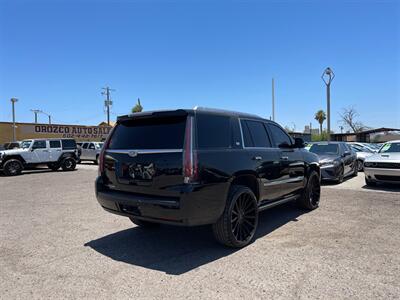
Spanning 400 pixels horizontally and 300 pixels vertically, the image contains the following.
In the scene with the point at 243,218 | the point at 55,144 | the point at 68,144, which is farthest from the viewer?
the point at 68,144

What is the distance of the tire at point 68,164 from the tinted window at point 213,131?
54.8 feet

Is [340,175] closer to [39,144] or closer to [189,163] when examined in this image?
[189,163]

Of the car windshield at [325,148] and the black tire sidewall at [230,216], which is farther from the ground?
the car windshield at [325,148]

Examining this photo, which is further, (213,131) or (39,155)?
(39,155)

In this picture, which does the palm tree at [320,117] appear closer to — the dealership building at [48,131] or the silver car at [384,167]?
the dealership building at [48,131]

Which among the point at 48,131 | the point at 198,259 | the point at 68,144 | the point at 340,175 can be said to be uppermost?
the point at 48,131

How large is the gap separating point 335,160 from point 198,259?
8.69m

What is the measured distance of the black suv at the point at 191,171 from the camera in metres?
3.86

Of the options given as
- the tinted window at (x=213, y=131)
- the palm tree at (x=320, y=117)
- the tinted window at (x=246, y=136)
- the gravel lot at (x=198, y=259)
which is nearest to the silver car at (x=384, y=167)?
the gravel lot at (x=198, y=259)

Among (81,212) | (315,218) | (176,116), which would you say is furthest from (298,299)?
(81,212)

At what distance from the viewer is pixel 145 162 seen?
4086 millimetres

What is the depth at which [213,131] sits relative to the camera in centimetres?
437

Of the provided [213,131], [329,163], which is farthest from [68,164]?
[213,131]

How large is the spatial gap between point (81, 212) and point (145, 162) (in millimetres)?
3753
